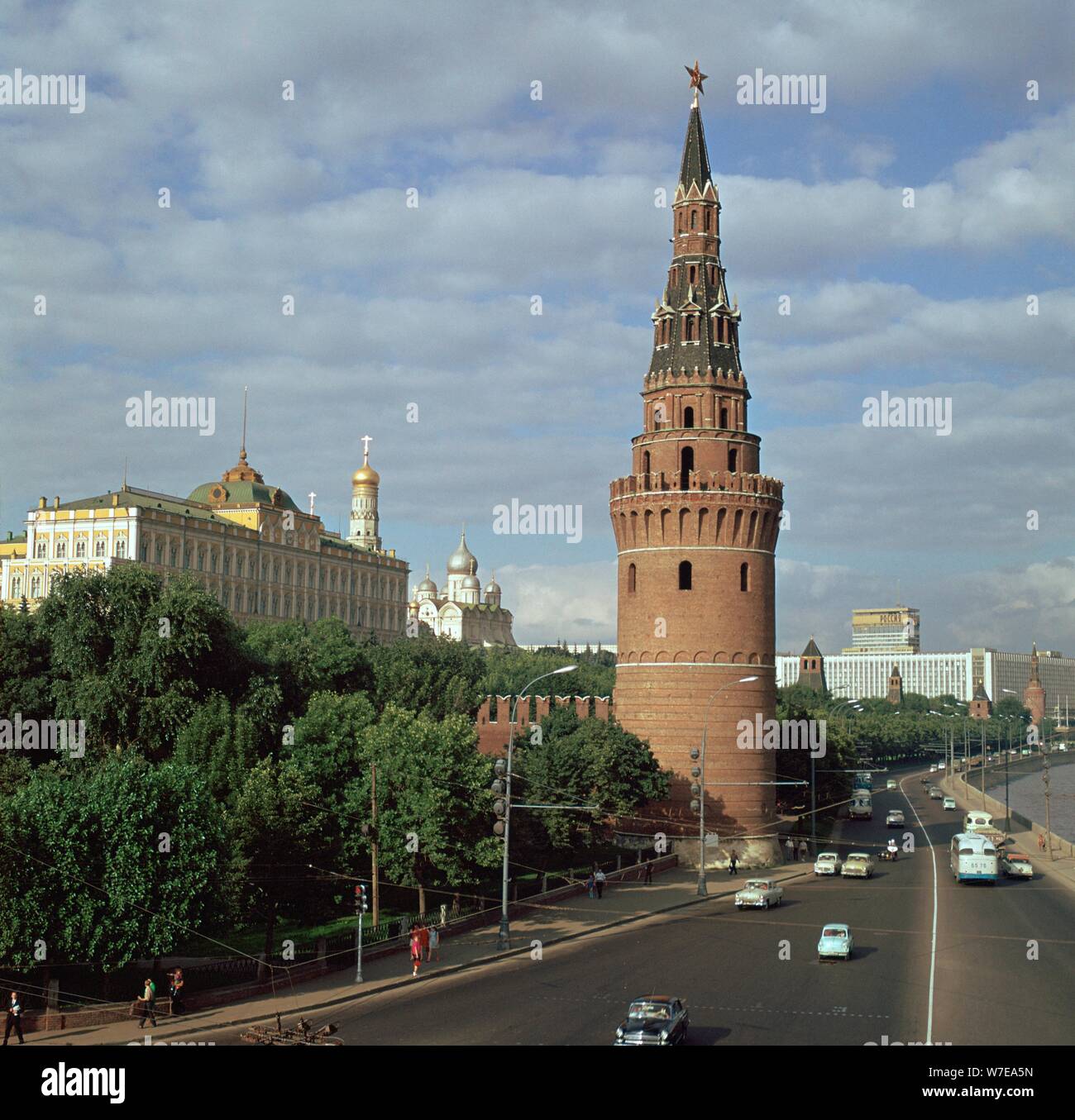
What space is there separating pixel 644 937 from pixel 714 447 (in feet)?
112

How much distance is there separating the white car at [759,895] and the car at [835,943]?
11.3m

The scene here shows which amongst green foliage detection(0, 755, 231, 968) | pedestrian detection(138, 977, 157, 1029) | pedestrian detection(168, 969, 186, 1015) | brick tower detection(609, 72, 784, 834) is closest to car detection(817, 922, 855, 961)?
green foliage detection(0, 755, 231, 968)

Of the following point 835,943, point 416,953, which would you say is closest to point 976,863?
point 835,943

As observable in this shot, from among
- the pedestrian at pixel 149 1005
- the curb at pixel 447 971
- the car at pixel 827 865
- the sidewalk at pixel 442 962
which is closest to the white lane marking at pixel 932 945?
the car at pixel 827 865

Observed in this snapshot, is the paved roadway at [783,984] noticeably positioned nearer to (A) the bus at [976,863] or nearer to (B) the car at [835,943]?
(B) the car at [835,943]

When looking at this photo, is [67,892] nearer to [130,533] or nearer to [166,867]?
[166,867]

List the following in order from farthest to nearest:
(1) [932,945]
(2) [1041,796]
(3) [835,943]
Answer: (2) [1041,796] < (1) [932,945] < (3) [835,943]

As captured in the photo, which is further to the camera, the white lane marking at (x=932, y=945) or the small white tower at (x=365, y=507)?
the small white tower at (x=365, y=507)

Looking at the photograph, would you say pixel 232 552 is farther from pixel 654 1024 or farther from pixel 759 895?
pixel 654 1024

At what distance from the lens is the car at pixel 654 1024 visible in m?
27.0

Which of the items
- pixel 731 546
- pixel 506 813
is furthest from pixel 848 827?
pixel 506 813

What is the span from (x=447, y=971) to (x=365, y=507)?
531 ft

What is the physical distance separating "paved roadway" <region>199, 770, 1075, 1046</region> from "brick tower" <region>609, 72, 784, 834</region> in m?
16.1

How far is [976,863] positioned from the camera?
→ 2397 inches
